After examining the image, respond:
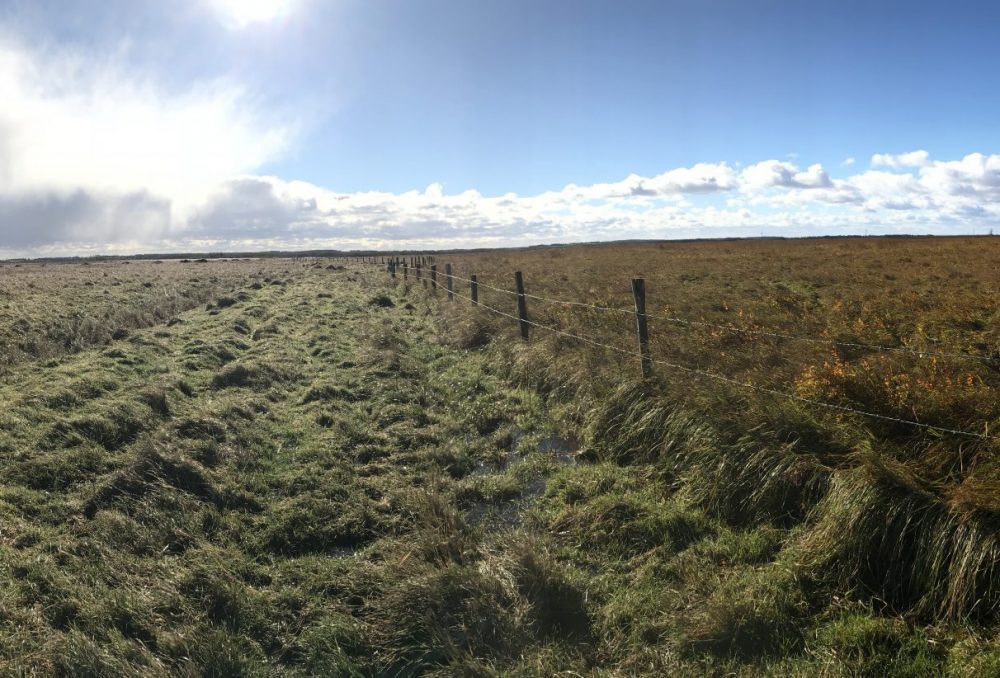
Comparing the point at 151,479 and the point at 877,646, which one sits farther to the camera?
the point at 151,479

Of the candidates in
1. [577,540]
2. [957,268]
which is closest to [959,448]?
[577,540]

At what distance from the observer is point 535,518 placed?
5.51 m

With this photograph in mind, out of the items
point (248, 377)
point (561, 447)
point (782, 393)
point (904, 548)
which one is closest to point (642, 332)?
point (561, 447)

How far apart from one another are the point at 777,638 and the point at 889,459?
1762 mm

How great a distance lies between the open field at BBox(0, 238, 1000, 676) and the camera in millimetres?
3662

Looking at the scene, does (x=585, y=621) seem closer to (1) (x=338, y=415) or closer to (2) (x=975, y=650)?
(2) (x=975, y=650)

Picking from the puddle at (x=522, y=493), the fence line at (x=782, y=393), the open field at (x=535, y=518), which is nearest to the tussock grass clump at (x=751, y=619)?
the open field at (x=535, y=518)

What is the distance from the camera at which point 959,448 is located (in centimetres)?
441

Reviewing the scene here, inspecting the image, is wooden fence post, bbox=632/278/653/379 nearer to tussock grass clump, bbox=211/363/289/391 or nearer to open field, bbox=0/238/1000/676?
open field, bbox=0/238/1000/676

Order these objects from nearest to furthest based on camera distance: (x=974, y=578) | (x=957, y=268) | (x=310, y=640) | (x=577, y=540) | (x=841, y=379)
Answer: (x=974, y=578)
(x=310, y=640)
(x=577, y=540)
(x=841, y=379)
(x=957, y=268)

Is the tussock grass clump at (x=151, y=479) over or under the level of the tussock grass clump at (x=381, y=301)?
under

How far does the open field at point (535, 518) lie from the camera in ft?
12.0

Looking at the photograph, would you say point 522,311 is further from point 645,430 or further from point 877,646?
point 877,646

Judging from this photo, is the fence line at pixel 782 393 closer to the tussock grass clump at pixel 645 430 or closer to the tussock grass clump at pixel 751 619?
the tussock grass clump at pixel 645 430
